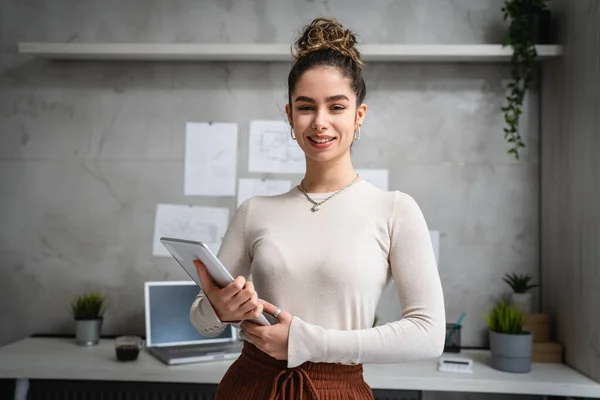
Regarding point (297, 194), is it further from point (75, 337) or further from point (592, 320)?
point (75, 337)

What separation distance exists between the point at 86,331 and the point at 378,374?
1.15 m

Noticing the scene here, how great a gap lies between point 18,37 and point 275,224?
1.87 metres

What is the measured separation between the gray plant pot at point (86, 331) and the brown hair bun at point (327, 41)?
1.57 m

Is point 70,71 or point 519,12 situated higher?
point 519,12

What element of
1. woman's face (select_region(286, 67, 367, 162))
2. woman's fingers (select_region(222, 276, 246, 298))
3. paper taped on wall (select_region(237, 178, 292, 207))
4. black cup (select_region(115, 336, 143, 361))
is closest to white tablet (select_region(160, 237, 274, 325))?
woman's fingers (select_region(222, 276, 246, 298))

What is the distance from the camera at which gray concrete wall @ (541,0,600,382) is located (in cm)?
199

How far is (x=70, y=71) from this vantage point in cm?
257

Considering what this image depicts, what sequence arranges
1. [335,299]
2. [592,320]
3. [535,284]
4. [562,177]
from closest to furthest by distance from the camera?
[335,299] → [592,320] → [562,177] → [535,284]

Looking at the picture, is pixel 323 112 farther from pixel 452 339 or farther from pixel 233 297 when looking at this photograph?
pixel 452 339

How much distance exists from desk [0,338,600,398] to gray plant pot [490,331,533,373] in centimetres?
3

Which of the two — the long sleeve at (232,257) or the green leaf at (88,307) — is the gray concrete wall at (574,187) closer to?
the long sleeve at (232,257)

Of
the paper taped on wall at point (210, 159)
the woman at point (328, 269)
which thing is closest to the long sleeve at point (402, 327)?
the woman at point (328, 269)

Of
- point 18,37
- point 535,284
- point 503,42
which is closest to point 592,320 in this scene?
point 535,284

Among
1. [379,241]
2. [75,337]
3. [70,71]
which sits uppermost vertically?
[70,71]
